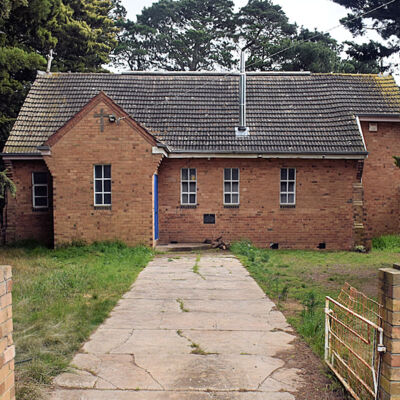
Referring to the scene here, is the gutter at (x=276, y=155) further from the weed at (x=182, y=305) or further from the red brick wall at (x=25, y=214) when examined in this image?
the weed at (x=182, y=305)

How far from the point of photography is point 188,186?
18.2 m

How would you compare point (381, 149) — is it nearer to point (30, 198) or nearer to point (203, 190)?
point (203, 190)

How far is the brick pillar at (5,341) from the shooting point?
12.5 feet

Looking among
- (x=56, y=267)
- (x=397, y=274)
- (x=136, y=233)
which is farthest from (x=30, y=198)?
(x=397, y=274)

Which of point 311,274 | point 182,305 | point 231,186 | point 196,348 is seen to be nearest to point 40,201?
point 231,186

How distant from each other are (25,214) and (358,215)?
1307 cm

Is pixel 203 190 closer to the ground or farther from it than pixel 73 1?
closer to the ground

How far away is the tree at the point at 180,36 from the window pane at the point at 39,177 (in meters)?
25.4

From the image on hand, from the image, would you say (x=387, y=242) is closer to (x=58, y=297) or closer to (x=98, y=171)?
(x=98, y=171)

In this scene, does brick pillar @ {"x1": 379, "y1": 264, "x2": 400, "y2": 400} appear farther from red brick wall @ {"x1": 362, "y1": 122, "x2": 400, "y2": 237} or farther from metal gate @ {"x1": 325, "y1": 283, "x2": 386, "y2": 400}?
red brick wall @ {"x1": 362, "y1": 122, "x2": 400, "y2": 237}

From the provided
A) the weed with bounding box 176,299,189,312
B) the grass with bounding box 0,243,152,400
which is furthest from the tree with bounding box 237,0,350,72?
the weed with bounding box 176,299,189,312

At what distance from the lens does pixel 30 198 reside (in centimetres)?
1819

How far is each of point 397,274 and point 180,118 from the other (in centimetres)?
1605

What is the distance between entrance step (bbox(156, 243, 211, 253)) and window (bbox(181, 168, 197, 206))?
1660mm
